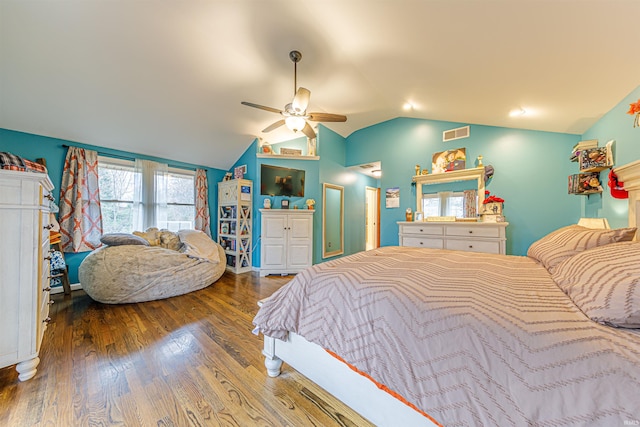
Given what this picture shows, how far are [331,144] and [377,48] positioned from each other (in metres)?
2.38

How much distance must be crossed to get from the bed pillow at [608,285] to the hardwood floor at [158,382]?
1092 mm

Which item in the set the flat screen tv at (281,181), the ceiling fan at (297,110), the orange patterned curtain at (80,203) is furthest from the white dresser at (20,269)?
the flat screen tv at (281,181)

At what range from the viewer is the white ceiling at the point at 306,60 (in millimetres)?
1458

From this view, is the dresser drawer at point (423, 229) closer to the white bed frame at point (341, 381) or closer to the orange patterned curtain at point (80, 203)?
the white bed frame at point (341, 381)

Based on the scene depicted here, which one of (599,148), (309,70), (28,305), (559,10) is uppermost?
(309,70)

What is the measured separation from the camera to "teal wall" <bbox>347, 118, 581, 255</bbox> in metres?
2.73

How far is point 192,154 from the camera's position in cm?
402

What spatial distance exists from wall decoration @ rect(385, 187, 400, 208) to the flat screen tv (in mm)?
1566

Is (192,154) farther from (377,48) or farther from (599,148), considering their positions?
(599,148)

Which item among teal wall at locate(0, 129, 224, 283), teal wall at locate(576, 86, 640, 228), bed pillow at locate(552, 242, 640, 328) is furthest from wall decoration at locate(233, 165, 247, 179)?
teal wall at locate(576, 86, 640, 228)

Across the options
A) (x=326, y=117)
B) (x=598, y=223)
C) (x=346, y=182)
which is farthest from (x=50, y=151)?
(x=598, y=223)

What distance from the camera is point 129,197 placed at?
3613mm

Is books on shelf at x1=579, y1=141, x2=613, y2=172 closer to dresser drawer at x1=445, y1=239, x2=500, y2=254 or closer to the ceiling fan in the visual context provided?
dresser drawer at x1=445, y1=239, x2=500, y2=254

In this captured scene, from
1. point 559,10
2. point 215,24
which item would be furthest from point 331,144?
point 559,10
